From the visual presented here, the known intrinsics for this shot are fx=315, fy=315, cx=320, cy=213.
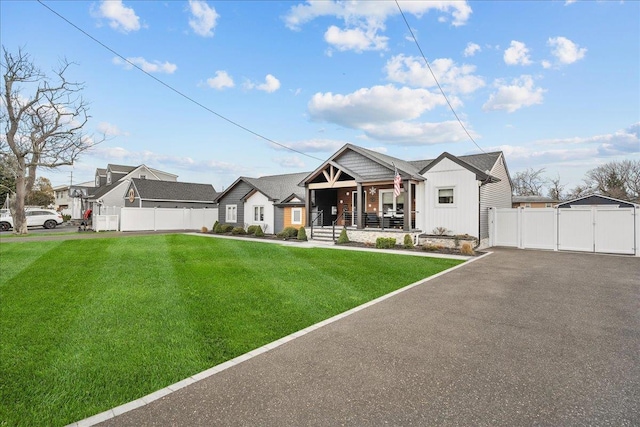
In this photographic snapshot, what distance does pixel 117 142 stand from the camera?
80.0 feet

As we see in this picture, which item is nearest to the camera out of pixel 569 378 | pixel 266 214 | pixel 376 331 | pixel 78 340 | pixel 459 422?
pixel 459 422

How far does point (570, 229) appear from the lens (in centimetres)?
1394

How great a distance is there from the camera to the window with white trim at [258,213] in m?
23.6

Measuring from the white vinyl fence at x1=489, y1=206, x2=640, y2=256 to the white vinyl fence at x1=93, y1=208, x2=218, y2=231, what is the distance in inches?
924

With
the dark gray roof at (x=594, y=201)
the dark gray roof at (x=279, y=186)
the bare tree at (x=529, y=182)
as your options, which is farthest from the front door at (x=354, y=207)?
the bare tree at (x=529, y=182)

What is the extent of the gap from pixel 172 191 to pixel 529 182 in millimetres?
51525

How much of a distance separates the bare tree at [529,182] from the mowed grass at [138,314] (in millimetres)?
48387

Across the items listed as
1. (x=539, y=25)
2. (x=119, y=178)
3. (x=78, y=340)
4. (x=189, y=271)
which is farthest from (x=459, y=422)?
(x=119, y=178)

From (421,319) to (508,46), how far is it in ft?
A: 46.5

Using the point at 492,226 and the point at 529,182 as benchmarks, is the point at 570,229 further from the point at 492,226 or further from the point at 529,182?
the point at 529,182

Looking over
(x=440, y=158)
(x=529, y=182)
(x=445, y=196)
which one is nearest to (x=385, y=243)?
(x=445, y=196)

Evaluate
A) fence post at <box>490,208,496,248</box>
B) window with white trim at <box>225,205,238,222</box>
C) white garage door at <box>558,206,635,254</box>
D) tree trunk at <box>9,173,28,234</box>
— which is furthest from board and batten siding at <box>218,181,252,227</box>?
white garage door at <box>558,206,635,254</box>

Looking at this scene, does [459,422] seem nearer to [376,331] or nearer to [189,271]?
[376,331]

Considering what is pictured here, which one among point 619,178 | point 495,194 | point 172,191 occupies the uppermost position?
point 619,178
